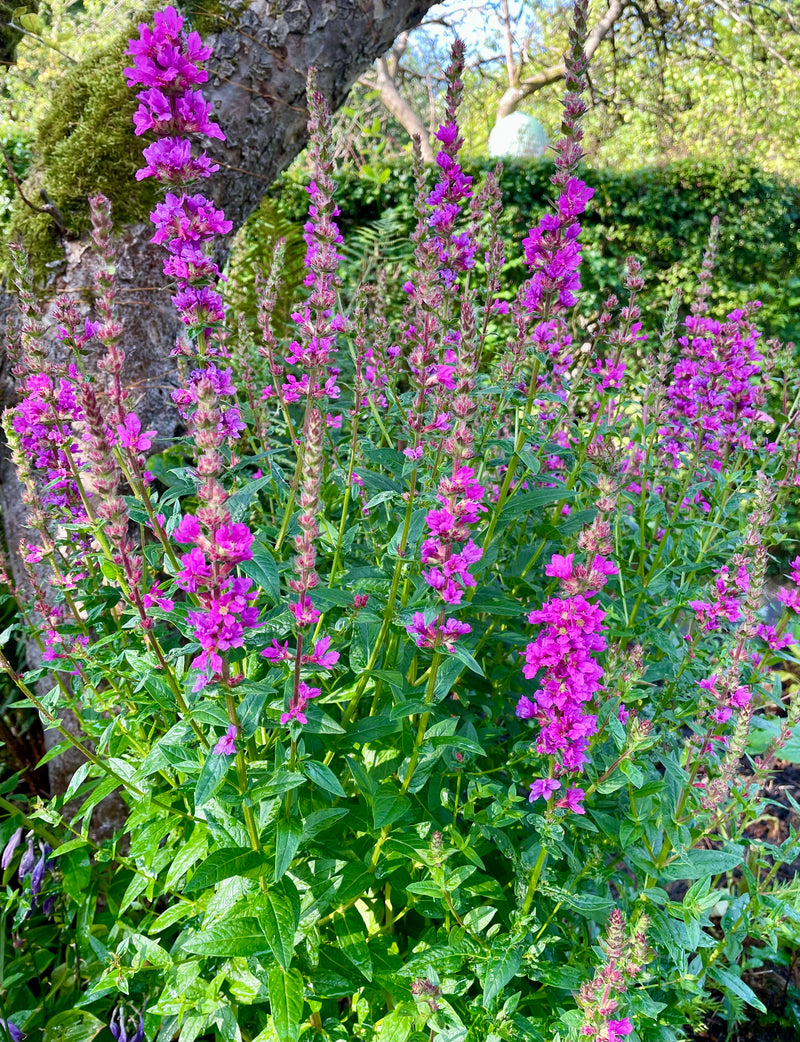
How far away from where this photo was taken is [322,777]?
1741 mm

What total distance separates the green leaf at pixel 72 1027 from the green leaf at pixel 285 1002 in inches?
46.3

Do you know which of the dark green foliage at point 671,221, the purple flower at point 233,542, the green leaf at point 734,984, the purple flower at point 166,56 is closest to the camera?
the purple flower at point 233,542

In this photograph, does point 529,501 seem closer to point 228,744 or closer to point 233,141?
point 228,744

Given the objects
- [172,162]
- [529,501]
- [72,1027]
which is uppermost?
[172,162]

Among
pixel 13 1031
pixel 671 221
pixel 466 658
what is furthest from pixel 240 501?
pixel 671 221

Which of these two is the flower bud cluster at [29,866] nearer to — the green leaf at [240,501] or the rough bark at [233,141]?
the rough bark at [233,141]

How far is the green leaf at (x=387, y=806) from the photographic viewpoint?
187cm

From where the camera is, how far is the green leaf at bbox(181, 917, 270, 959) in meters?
1.74

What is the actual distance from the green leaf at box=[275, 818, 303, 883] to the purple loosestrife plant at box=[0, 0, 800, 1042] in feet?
0.04

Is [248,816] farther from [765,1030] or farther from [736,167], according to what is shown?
[736,167]

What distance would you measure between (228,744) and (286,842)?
30 centimetres

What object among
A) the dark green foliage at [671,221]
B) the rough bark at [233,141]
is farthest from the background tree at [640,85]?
the rough bark at [233,141]

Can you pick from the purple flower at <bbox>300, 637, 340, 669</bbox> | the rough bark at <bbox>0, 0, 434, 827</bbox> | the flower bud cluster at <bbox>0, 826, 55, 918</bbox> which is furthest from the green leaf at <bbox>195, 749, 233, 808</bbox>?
the rough bark at <bbox>0, 0, 434, 827</bbox>

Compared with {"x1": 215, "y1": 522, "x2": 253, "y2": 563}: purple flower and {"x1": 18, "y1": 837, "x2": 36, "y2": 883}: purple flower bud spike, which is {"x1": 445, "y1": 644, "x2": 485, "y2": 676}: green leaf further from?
{"x1": 18, "y1": 837, "x2": 36, "y2": 883}: purple flower bud spike
